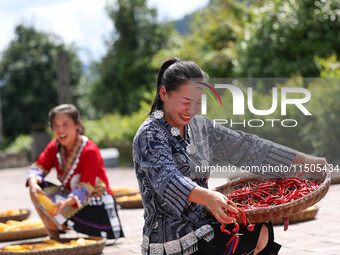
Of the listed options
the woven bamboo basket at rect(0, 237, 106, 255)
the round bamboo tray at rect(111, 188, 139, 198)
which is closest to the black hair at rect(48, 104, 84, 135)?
the woven bamboo basket at rect(0, 237, 106, 255)

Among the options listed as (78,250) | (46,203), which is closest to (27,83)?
(46,203)

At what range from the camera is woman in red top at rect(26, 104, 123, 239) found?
16.9 ft

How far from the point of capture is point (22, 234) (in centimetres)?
564

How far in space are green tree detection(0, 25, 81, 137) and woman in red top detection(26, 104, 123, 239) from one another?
35816mm

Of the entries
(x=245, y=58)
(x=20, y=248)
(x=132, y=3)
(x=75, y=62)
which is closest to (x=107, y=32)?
(x=132, y=3)

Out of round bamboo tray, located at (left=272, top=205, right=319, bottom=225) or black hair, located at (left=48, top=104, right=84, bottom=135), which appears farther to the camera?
round bamboo tray, located at (left=272, top=205, right=319, bottom=225)

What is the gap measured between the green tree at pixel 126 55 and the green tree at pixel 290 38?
22251 millimetres

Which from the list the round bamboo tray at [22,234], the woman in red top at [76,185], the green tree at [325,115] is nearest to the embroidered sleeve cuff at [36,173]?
the woman in red top at [76,185]

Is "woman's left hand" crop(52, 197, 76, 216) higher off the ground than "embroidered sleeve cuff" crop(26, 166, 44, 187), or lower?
lower

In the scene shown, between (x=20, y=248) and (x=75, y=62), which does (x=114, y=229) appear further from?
(x=75, y=62)

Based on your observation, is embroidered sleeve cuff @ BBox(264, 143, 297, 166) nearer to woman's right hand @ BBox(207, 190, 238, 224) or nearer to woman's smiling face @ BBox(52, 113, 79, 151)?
woman's right hand @ BBox(207, 190, 238, 224)

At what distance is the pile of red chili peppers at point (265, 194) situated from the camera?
286 centimetres

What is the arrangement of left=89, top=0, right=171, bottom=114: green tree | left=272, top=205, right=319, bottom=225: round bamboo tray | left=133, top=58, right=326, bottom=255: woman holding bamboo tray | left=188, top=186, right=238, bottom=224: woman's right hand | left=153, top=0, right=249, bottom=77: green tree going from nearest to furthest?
left=188, top=186, right=238, bottom=224: woman's right hand → left=133, top=58, right=326, bottom=255: woman holding bamboo tray → left=272, top=205, right=319, bottom=225: round bamboo tray → left=153, top=0, right=249, bottom=77: green tree → left=89, top=0, right=171, bottom=114: green tree

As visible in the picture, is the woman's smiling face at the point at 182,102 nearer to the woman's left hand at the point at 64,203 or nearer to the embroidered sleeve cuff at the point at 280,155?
the embroidered sleeve cuff at the point at 280,155
